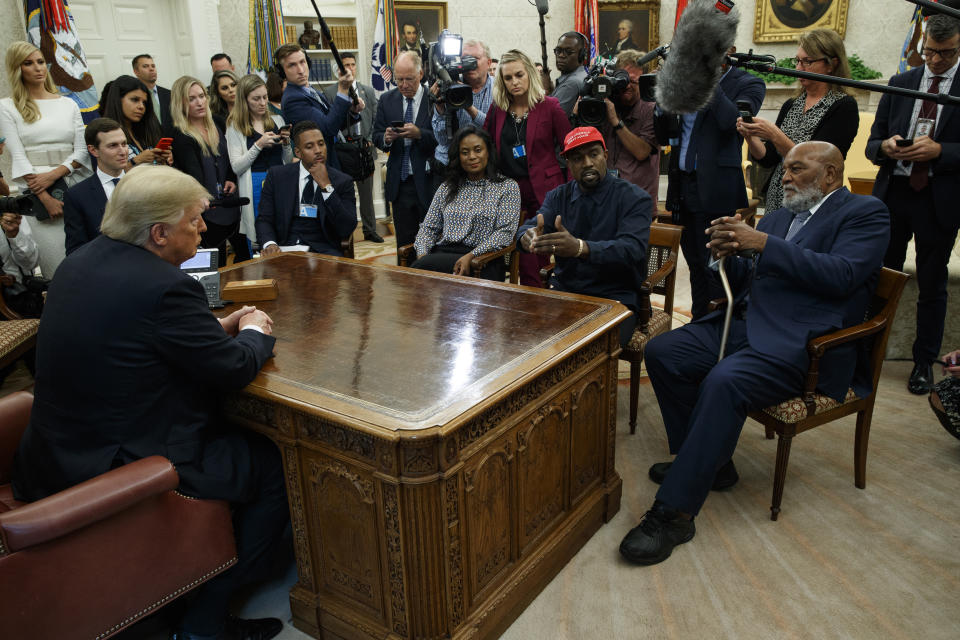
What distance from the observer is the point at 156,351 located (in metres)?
1.63

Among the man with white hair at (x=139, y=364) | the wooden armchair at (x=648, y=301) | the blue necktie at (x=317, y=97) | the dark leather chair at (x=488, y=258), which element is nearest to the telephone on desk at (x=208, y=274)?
the man with white hair at (x=139, y=364)

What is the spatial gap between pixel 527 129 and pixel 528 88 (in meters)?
0.23

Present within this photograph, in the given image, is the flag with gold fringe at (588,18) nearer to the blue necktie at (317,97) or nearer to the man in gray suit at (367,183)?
the man in gray suit at (367,183)

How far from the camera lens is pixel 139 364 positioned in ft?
5.27

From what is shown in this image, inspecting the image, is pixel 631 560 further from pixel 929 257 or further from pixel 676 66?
pixel 929 257

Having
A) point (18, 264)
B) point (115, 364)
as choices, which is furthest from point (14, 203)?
point (115, 364)

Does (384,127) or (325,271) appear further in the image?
(384,127)

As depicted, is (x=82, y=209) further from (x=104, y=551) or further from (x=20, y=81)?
(x=104, y=551)

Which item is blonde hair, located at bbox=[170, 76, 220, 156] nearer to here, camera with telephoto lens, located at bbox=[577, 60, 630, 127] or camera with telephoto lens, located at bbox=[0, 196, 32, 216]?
camera with telephoto lens, located at bbox=[0, 196, 32, 216]

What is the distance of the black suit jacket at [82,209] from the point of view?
3.17m

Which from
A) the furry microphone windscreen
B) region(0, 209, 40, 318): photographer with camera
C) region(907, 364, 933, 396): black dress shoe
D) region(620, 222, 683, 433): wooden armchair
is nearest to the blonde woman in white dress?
region(0, 209, 40, 318): photographer with camera

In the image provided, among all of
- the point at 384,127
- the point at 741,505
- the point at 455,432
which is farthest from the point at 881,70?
the point at 455,432

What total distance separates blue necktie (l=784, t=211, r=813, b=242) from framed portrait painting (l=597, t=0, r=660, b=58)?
6.29 meters

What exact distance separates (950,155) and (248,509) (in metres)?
3.08
